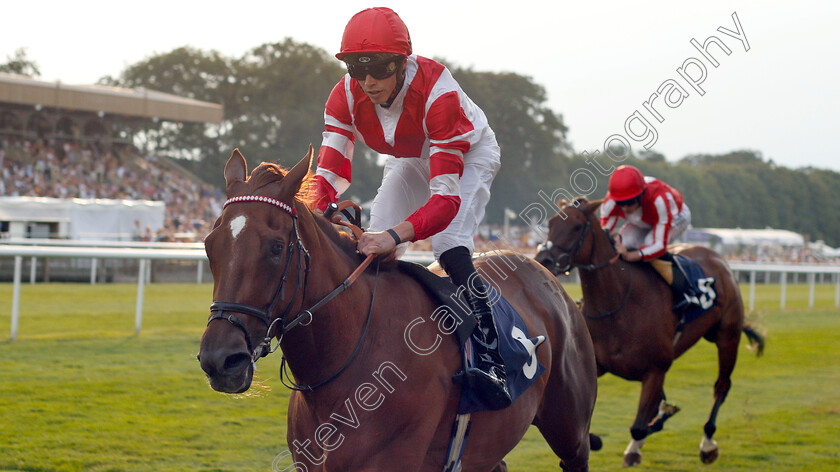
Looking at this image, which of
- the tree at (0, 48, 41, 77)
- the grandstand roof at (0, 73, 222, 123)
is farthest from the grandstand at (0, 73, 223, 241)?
the tree at (0, 48, 41, 77)

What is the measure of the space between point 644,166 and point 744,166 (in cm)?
1287

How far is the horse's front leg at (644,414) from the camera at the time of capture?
482 cm

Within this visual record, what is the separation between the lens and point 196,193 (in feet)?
84.8

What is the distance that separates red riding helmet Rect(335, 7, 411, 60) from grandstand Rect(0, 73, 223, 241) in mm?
16697

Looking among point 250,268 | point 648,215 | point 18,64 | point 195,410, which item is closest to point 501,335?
point 250,268

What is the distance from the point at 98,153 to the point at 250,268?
25.4m

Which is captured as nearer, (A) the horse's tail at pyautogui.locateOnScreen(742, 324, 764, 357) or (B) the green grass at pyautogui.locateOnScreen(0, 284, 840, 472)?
(B) the green grass at pyautogui.locateOnScreen(0, 284, 840, 472)

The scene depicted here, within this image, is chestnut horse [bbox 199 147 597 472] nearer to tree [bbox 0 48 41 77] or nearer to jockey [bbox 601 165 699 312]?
jockey [bbox 601 165 699 312]

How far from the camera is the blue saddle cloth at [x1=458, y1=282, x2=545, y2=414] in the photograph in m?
2.56

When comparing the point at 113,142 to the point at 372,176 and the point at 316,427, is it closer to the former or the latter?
the point at 372,176

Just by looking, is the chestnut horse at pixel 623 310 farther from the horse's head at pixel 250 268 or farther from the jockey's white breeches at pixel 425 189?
the horse's head at pixel 250 268

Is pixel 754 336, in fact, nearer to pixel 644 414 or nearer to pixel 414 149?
pixel 644 414

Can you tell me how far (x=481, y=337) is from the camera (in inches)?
105

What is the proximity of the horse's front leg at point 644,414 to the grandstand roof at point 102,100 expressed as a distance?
2358 cm
